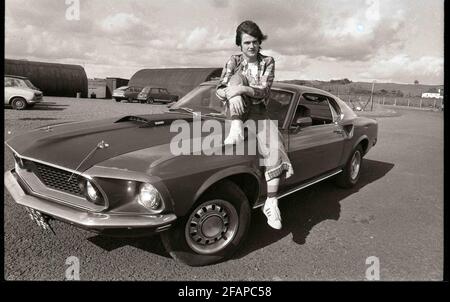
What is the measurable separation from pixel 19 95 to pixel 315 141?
1425cm

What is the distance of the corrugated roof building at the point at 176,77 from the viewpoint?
31417 mm

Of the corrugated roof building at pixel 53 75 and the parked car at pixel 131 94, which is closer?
the parked car at pixel 131 94

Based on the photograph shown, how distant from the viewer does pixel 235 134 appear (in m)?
3.25

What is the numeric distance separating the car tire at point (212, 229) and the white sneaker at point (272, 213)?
0.71 feet

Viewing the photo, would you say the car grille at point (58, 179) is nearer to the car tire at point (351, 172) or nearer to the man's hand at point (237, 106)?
the man's hand at point (237, 106)

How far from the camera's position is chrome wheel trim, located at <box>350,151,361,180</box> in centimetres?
564

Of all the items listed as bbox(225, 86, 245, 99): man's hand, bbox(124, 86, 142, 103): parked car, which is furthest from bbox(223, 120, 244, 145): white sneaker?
bbox(124, 86, 142, 103): parked car

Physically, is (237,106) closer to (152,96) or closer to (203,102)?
(203,102)

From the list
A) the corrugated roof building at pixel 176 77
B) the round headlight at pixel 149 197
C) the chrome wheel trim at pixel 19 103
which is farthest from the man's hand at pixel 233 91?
the corrugated roof building at pixel 176 77

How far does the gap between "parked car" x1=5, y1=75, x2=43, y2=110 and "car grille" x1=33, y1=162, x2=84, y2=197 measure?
1378 centimetres

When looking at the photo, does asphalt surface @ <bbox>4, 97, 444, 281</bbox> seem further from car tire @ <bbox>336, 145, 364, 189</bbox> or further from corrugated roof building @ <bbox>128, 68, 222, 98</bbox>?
corrugated roof building @ <bbox>128, 68, 222, 98</bbox>

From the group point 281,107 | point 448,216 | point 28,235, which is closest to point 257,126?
point 281,107

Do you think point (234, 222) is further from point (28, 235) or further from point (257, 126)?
point (28, 235)
